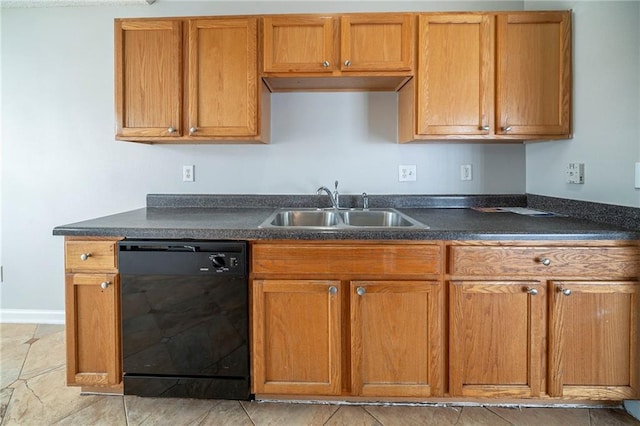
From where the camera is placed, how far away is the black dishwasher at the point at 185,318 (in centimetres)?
159

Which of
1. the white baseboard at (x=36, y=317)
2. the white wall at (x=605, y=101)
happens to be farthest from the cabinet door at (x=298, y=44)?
the white baseboard at (x=36, y=317)

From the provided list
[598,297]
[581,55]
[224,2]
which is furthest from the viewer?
[224,2]

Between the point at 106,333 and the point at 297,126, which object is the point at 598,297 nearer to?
the point at 297,126

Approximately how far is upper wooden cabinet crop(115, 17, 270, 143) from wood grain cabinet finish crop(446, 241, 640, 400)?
1.36 metres

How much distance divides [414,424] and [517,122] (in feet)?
5.35

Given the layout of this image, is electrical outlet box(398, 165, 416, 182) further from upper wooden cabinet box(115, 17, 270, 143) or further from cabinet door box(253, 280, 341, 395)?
cabinet door box(253, 280, 341, 395)

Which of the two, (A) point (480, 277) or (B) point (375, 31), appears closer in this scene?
(A) point (480, 277)

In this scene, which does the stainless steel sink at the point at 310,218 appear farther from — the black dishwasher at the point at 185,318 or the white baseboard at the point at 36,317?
the white baseboard at the point at 36,317

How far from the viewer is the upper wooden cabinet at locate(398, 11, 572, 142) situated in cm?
195

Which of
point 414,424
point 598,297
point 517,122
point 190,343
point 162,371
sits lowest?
point 414,424

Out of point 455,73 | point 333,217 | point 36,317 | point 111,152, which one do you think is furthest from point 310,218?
point 36,317

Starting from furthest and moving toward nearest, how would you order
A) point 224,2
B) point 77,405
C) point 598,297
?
point 224,2, point 77,405, point 598,297

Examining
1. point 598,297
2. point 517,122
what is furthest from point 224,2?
point 598,297

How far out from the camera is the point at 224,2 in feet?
7.82
